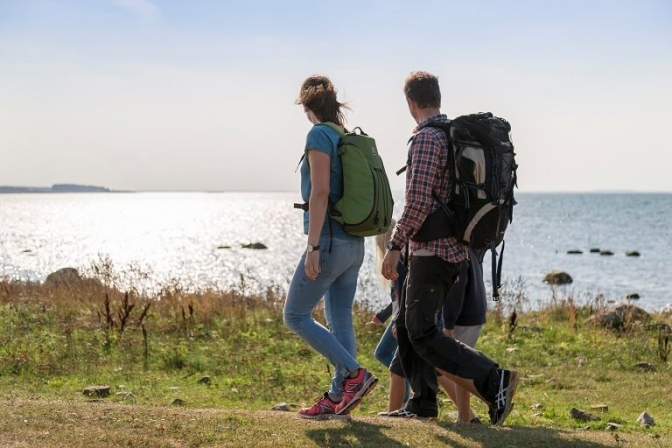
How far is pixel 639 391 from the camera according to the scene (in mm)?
9375

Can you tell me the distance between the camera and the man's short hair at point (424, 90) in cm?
574

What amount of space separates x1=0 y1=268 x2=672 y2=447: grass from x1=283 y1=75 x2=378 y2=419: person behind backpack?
268 mm

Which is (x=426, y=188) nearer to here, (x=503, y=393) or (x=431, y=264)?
(x=431, y=264)

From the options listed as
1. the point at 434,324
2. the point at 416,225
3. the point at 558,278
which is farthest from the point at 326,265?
the point at 558,278

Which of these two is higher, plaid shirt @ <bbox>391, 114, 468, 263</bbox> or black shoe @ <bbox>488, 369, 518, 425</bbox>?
plaid shirt @ <bbox>391, 114, 468, 263</bbox>

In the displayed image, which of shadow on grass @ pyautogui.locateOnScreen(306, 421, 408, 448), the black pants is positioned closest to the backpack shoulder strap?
the black pants

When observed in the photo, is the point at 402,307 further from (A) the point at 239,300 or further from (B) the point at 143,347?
(A) the point at 239,300

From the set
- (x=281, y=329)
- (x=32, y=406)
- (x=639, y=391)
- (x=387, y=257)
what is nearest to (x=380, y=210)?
(x=387, y=257)

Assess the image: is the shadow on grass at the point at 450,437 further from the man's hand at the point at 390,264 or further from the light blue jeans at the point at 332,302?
the man's hand at the point at 390,264

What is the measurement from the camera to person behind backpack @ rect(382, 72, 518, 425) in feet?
→ 18.2

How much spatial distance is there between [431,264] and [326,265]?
694 millimetres

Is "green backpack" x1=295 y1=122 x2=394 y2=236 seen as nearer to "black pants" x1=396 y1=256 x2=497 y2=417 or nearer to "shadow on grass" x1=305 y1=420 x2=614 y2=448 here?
"black pants" x1=396 y1=256 x2=497 y2=417

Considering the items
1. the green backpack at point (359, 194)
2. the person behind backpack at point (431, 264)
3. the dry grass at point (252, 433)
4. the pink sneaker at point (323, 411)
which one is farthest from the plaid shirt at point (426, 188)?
the pink sneaker at point (323, 411)

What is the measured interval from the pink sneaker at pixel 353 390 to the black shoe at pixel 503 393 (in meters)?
0.85
